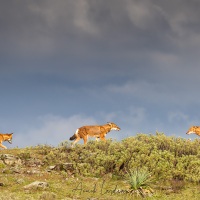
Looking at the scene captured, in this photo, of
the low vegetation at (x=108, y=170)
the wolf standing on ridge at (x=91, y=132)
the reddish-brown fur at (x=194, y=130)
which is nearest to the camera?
the low vegetation at (x=108, y=170)

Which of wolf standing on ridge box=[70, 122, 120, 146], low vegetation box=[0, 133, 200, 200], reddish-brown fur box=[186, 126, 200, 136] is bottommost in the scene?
low vegetation box=[0, 133, 200, 200]

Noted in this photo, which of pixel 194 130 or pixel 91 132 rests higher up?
pixel 194 130

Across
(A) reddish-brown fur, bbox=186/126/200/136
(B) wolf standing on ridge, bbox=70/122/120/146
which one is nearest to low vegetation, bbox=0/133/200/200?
(B) wolf standing on ridge, bbox=70/122/120/146

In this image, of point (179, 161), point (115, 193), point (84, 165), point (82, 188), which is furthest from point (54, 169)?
point (179, 161)

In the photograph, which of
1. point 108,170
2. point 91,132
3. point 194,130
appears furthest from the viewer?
point 194,130

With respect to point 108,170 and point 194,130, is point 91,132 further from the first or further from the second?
point 194,130

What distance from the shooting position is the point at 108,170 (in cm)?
2602

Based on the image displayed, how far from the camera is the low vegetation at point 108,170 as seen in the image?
20.3 metres

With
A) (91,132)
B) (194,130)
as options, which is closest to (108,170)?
(91,132)

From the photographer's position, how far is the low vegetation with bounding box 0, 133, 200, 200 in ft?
66.5

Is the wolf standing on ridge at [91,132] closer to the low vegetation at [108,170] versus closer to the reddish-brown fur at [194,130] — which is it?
the low vegetation at [108,170]

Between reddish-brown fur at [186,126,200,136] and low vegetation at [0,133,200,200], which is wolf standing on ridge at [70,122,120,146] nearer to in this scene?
low vegetation at [0,133,200,200]

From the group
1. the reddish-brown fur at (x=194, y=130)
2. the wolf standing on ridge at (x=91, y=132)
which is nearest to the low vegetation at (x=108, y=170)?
the wolf standing on ridge at (x=91, y=132)

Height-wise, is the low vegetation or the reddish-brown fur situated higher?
the reddish-brown fur
